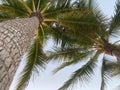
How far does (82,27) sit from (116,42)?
7.21 ft

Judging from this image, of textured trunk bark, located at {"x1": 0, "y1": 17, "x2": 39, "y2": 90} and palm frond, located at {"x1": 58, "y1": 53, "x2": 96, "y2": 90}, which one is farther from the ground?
textured trunk bark, located at {"x1": 0, "y1": 17, "x2": 39, "y2": 90}

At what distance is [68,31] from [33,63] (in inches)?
72.1

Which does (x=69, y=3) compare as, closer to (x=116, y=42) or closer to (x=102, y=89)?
(x=116, y=42)

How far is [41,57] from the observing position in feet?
33.0

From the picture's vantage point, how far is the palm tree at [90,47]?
9.45m

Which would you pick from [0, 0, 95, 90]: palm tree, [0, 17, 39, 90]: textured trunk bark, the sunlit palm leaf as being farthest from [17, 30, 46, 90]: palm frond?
[0, 17, 39, 90]: textured trunk bark

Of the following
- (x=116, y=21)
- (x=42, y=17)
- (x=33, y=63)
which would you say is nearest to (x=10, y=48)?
(x=42, y=17)

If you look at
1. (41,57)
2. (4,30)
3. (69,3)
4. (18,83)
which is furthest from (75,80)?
(4,30)

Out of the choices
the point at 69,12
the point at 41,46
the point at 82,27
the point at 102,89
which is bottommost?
the point at 102,89

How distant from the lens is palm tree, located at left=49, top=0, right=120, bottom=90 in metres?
9.45

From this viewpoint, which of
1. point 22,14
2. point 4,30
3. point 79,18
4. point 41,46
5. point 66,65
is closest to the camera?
point 4,30

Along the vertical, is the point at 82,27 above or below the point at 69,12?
below

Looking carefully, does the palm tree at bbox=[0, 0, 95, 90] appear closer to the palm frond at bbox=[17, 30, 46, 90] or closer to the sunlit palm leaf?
the palm frond at bbox=[17, 30, 46, 90]

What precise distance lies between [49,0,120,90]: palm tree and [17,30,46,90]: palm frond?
0.87 metres
